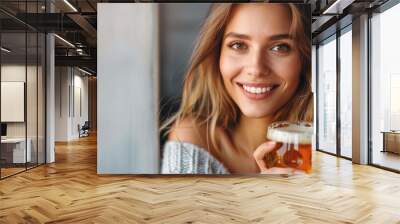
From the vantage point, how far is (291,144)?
20.5ft

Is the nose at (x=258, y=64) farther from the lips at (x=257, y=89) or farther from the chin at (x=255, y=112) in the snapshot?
the chin at (x=255, y=112)

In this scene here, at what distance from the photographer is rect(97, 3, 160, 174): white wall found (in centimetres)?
632

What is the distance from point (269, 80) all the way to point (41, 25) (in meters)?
4.82

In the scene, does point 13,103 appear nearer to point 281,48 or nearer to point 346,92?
point 281,48

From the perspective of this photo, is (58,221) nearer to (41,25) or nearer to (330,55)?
(41,25)

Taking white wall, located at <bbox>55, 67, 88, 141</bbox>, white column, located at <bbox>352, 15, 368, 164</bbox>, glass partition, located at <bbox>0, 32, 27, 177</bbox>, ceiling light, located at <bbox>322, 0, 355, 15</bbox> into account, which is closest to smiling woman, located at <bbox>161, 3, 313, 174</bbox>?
ceiling light, located at <bbox>322, 0, 355, 15</bbox>

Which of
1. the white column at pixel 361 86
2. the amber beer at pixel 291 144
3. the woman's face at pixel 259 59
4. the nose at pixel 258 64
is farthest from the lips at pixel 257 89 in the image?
the white column at pixel 361 86

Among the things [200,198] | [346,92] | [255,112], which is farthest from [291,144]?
[346,92]

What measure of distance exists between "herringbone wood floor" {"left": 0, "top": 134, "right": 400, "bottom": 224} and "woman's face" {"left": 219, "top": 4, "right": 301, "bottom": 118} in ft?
4.41

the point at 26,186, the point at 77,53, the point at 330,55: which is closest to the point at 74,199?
the point at 26,186

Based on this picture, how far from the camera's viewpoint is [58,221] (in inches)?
152

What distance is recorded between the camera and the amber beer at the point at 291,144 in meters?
6.22

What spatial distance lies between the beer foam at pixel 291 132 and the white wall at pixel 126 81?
2.04 meters

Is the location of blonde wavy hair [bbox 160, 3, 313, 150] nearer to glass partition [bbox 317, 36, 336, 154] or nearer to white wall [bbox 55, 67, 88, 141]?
glass partition [bbox 317, 36, 336, 154]
